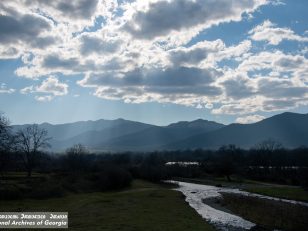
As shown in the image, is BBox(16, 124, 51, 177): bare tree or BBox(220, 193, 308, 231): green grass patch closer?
BBox(220, 193, 308, 231): green grass patch

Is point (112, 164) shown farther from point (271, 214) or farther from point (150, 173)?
point (271, 214)

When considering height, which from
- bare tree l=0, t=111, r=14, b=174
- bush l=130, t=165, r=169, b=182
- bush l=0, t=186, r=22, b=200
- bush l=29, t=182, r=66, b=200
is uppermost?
bare tree l=0, t=111, r=14, b=174

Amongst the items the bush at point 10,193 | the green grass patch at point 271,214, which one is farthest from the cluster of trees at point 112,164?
the green grass patch at point 271,214

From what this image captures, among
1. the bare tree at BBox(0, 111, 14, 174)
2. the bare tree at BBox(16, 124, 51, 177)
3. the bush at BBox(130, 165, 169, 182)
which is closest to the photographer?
the bare tree at BBox(0, 111, 14, 174)

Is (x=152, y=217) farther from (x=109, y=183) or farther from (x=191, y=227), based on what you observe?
(x=109, y=183)

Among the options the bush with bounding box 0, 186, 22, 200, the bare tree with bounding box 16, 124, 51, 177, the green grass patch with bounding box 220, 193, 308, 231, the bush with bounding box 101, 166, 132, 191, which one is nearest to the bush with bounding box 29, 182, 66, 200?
the bush with bounding box 0, 186, 22, 200

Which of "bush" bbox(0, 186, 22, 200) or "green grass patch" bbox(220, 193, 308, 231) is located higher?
"bush" bbox(0, 186, 22, 200)

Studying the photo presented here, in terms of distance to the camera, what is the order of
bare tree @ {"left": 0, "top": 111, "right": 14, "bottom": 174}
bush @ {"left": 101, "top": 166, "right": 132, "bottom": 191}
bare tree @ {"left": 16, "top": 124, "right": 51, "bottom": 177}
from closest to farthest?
bare tree @ {"left": 0, "top": 111, "right": 14, "bottom": 174} < bush @ {"left": 101, "top": 166, "right": 132, "bottom": 191} < bare tree @ {"left": 16, "top": 124, "right": 51, "bottom": 177}

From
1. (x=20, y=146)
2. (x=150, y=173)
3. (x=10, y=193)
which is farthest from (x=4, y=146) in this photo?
(x=150, y=173)

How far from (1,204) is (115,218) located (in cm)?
1682

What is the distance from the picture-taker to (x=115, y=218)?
85.4 ft

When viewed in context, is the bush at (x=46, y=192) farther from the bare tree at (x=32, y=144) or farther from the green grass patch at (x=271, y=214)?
the green grass patch at (x=271, y=214)

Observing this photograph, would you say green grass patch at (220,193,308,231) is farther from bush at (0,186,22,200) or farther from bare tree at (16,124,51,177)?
bare tree at (16,124,51,177)

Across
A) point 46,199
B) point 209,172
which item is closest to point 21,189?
point 46,199
